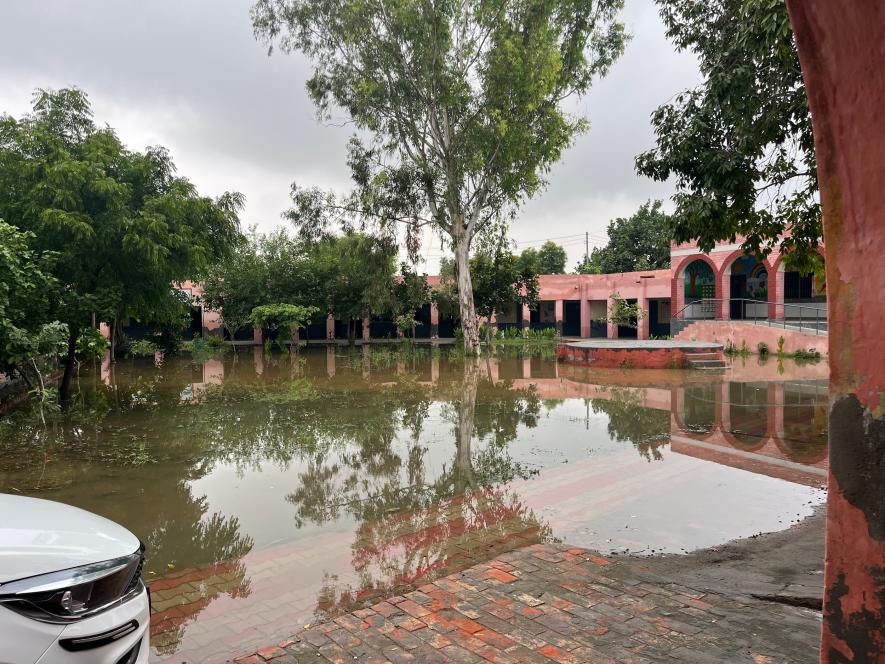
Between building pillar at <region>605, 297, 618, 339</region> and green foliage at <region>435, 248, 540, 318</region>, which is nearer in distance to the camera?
green foliage at <region>435, 248, 540, 318</region>

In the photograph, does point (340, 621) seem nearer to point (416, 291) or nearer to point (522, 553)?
point (522, 553)

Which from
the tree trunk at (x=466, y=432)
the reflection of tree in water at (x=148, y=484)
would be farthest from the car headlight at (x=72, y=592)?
the tree trunk at (x=466, y=432)

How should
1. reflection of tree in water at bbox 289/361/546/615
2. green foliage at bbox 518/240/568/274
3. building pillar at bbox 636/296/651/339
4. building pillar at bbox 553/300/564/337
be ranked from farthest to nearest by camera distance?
1. green foliage at bbox 518/240/568/274
2. building pillar at bbox 553/300/564/337
3. building pillar at bbox 636/296/651/339
4. reflection of tree in water at bbox 289/361/546/615

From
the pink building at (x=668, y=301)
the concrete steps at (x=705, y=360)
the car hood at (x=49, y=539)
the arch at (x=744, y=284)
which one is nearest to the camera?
the car hood at (x=49, y=539)

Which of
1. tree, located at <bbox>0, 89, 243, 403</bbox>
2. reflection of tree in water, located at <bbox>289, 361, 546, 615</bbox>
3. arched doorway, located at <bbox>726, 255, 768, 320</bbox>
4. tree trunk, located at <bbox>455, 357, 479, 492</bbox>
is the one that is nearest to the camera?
reflection of tree in water, located at <bbox>289, 361, 546, 615</bbox>

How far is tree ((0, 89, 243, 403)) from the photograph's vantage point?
439 inches

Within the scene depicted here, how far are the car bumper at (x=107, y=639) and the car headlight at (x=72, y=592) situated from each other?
0.04 meters

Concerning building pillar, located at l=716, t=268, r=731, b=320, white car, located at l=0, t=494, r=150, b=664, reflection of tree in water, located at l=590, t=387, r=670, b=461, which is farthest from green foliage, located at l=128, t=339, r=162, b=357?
building pillar, located at l=716, t=268, r=731, b=320

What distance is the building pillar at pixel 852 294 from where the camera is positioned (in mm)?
2199

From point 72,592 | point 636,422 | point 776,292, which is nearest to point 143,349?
point 636,422

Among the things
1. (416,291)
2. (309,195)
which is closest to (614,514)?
(309,195)

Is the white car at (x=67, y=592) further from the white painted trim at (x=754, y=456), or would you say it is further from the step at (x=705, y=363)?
the step at (x=705, y=363)

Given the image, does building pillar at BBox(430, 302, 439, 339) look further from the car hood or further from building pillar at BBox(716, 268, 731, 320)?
the car hood

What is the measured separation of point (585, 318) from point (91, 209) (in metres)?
32.6
